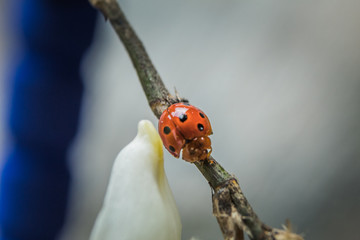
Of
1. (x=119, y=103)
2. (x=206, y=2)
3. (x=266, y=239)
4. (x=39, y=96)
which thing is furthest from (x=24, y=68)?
(x=266, y=239)

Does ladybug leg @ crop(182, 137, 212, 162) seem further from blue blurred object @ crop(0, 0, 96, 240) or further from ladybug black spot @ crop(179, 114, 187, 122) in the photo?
blue blurred object @ crop(0, 0, 96, 240)

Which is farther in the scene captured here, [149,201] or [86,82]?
[86,82]

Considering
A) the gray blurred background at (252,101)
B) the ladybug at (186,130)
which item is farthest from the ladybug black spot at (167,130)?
the gray blurred background at (252,101)

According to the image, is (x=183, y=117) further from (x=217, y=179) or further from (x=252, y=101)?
(x=252, y=101)

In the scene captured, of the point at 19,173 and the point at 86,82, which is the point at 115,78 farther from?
the point at 19,173

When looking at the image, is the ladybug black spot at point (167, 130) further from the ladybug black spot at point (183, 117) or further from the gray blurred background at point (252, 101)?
the gray blurred background at point (252, 101)

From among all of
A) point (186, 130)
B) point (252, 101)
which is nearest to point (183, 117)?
point (186, 130)
